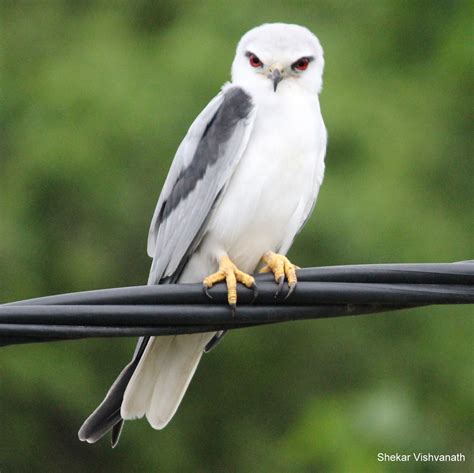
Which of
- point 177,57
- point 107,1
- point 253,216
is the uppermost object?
point 107,1

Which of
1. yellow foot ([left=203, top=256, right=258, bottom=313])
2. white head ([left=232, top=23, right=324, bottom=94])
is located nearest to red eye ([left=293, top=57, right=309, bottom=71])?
white head ([left=232, top=23, right=324, bottom=94])

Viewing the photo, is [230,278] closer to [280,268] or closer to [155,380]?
[280,268]

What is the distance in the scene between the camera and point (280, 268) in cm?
465

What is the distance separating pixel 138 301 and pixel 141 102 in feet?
17.3

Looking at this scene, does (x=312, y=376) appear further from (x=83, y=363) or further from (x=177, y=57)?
(x=177, y=57)

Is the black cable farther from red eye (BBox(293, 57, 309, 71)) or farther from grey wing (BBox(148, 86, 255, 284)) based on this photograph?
red eye (BBox(293, 57, 309, 71))

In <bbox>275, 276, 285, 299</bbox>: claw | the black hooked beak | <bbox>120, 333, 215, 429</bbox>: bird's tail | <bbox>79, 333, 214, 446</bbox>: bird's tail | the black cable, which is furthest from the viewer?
the black hooked beak

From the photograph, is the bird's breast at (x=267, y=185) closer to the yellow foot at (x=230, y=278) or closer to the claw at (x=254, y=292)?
the yellow foot at (x=230, y=278)

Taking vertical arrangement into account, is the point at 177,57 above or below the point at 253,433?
above

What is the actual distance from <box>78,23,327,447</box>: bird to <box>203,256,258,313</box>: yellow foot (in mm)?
41

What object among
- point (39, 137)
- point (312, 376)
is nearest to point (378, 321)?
point (312, 376)

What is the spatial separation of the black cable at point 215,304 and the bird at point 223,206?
2.60 feet

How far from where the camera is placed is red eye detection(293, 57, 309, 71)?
5.45m

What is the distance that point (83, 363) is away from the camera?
884 cm
